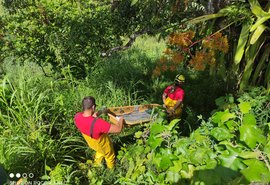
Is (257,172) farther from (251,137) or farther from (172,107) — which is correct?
(172,107)

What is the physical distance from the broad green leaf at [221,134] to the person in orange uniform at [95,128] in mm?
1242

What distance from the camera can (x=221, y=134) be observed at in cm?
187

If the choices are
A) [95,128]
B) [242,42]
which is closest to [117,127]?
[95,128]

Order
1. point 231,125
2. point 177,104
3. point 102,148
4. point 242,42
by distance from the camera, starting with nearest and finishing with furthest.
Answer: point 231,125, point 102,148, point 242,42, point 177,104

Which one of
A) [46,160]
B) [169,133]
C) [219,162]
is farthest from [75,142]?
[219,162]

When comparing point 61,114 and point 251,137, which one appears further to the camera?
point 61,114

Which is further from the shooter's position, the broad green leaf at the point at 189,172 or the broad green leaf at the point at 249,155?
the broad green leaf at the point at 189,172

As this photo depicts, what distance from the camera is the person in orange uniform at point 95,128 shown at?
9.52ft

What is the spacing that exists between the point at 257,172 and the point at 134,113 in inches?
88.8

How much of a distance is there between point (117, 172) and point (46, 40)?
2909 mm

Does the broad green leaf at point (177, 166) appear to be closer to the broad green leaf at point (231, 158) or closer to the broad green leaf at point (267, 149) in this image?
the broad green leaf at point (231, 158)

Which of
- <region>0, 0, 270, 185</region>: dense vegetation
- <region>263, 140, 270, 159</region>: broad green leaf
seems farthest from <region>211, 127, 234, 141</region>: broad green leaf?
<region>263, 140, 270, 159</region>: broad green leaf

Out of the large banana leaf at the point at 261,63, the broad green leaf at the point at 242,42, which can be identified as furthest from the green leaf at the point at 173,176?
the large banana leaf at the point at 261,63

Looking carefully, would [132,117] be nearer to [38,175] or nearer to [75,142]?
[75,142]
